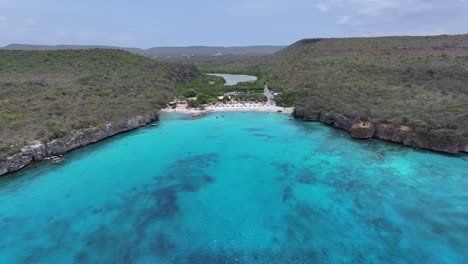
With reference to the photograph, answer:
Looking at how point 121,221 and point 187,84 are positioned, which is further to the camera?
point 187,84

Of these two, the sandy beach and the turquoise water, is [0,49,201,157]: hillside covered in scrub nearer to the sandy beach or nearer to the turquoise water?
the sandy beach

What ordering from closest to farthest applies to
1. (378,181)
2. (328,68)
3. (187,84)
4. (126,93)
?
(378,181), (126,93), (328,68), (187,84)

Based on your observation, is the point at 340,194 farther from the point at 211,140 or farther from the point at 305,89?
the point at 305,89

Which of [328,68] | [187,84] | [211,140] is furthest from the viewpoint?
[187,84]

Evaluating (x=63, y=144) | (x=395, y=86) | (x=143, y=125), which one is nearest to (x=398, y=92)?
(x=395, y=86)

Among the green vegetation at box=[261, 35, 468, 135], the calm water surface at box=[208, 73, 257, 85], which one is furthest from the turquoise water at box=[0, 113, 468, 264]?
the calm water surface at box=[208, 73, 257, 85]

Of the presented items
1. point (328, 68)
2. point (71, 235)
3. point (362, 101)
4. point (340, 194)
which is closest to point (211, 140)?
point (340, 194)
